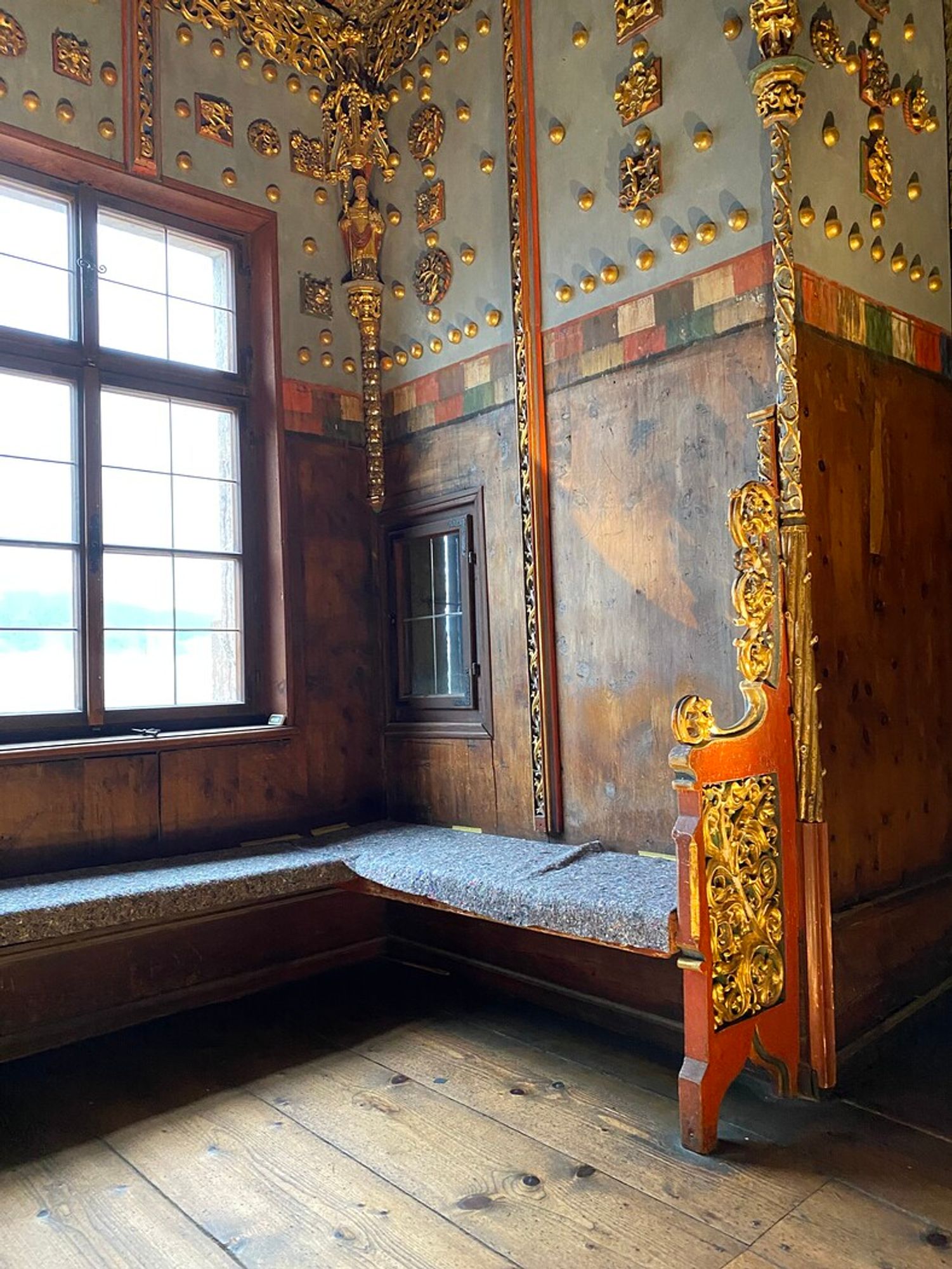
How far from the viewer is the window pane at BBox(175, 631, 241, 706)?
3.78 meters

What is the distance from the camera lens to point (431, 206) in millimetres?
3924

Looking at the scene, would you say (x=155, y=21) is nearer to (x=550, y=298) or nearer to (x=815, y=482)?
(x=550, y=298)

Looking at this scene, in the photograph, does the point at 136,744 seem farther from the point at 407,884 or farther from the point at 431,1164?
the point at 431,1164

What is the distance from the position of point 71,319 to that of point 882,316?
9.51 feet

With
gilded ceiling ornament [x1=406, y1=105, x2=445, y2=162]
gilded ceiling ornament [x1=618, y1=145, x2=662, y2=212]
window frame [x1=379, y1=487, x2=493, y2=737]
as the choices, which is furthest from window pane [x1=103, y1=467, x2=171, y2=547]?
gilded ceiling ornament [x1=618, y1=145, x2=662, y2=212]

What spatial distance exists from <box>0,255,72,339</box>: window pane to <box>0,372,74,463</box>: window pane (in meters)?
0.20

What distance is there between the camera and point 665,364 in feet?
10.0

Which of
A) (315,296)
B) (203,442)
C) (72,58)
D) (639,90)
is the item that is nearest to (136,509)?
(203,442)

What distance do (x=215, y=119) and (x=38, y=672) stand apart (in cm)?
231

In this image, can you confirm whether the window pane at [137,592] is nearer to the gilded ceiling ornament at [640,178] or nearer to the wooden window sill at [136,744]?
the wooden window sill at [136,744]

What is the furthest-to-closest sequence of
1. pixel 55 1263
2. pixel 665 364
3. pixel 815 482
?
pixel 665 364
pixel 815 482
pixel 55 1263

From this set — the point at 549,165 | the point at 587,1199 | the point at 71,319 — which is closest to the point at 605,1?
the point at 549,165

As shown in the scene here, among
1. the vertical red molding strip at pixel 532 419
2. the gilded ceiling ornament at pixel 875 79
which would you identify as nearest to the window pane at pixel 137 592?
the vertical red molding strip at pixel 532 419

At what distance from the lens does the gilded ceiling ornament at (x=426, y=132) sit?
3.89 metres
